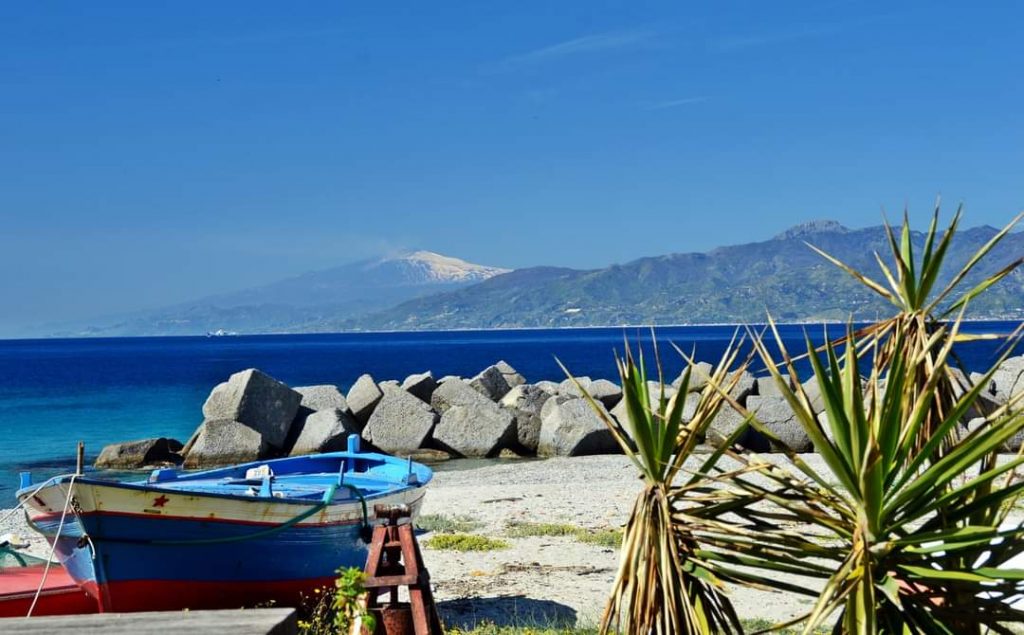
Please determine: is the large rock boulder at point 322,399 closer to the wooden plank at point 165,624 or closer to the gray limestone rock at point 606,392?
the gray limestone rock at point 606,392

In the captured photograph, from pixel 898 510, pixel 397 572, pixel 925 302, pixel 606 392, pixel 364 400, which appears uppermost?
pixel 925 302

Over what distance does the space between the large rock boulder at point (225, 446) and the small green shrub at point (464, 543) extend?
15.8 m

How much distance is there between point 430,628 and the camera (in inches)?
204

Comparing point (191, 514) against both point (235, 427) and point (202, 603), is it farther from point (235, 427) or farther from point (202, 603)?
point (235, 427)

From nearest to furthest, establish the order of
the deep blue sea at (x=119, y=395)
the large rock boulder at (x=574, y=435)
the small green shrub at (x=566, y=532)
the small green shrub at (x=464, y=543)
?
the small green shrub at (x=464, y=543), the small green shrub at (x=566, y=532), the large rock boulder at (x=574, y=435), the deep blue sea at (x=119, y=395)

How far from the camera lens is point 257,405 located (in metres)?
31.1

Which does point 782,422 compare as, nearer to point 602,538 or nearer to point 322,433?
point 322,433

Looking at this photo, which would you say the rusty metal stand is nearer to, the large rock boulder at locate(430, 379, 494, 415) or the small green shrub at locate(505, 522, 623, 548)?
the small green shrub at locate(505, 522, 623, 548)

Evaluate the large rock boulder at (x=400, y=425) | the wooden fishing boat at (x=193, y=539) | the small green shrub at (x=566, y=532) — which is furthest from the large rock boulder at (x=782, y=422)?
the wooden fishing boat at (x=193, y=539)

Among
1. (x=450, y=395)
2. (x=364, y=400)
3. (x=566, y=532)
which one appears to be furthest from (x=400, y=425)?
(x=566, y=532)

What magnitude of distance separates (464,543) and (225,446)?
55.3ft

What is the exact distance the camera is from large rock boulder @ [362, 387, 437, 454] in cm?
3103

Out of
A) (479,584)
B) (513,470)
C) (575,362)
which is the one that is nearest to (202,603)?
(479,584)

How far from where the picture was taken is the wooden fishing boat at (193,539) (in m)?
8.47
